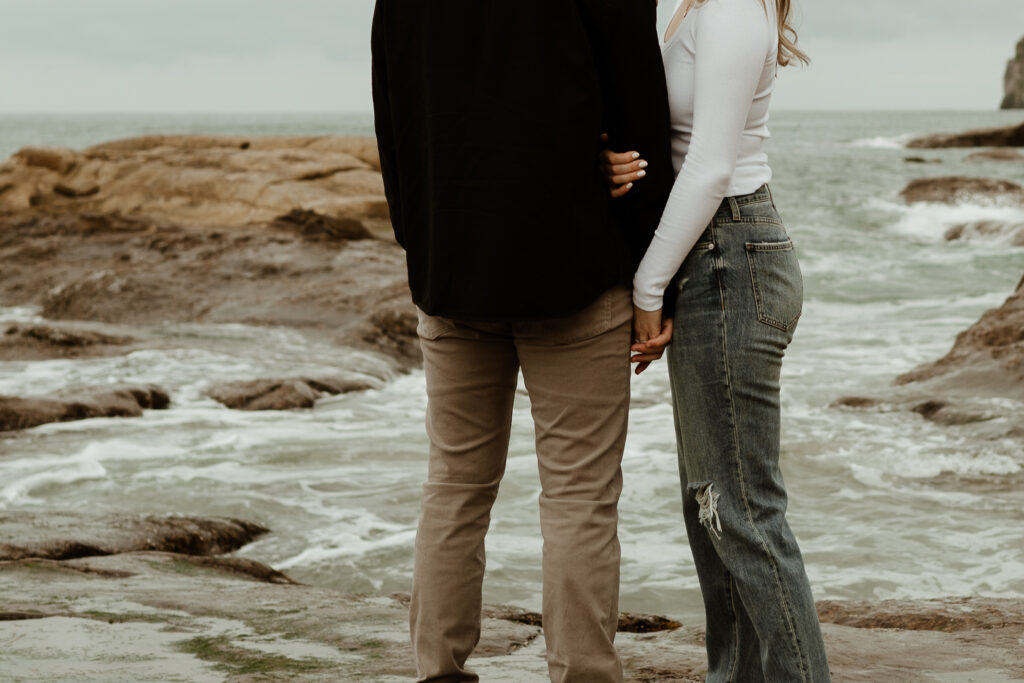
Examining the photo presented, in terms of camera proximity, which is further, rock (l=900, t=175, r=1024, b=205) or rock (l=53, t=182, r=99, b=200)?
rock (l=900, t=175, r=1024, b=205)

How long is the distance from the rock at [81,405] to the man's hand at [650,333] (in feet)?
20.4

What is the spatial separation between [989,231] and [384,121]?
18993 mm

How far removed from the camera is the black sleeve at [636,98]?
2.02 m

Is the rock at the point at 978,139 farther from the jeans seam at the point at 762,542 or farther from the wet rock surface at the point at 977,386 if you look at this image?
the jeans seam at the point at 762,542

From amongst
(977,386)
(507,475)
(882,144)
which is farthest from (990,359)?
(882,144)

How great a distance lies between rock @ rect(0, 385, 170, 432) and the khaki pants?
5.94 metres

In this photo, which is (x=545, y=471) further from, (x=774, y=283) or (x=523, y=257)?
Result: (x=774, y=283)

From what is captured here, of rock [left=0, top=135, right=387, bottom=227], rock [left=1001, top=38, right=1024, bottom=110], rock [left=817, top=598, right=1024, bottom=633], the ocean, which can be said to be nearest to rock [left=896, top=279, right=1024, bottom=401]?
the ocean

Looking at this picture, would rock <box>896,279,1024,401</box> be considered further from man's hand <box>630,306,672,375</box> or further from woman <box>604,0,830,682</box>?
man's hand <box>630,306,672,375</box>

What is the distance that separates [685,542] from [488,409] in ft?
10.8

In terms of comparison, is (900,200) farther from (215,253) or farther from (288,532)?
(288,532)

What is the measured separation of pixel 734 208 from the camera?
2.14 meters

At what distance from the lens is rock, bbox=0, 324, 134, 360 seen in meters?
9.58

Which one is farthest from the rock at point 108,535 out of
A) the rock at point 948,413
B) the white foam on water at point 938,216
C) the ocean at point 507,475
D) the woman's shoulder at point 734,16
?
the white foam on water at point 938,216
